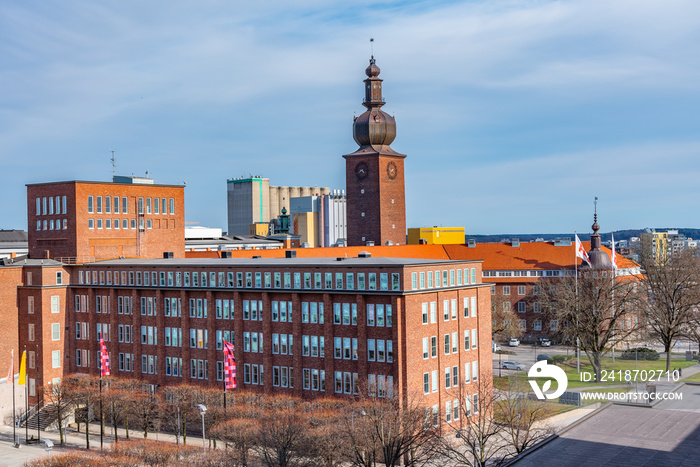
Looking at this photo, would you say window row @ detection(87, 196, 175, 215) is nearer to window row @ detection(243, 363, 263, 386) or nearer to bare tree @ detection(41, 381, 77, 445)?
bare tree @ detection(41, 381, 77, 445)

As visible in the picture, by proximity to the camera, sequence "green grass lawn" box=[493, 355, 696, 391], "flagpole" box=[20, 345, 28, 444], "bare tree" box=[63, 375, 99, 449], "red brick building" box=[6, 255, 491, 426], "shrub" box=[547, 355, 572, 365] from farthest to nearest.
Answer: "shrub" box=[547, 355, 572, 365]
"green grass lawn" box=[493, 355, 696, 391]
"bare tree" box=[63, 375, 99, 449]
"flagpole" box=[20, 345, 28, 444]
"red brick building" box=[6, 255, 491, 426]

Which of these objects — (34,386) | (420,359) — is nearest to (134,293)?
(34,386)

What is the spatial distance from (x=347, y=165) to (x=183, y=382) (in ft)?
197

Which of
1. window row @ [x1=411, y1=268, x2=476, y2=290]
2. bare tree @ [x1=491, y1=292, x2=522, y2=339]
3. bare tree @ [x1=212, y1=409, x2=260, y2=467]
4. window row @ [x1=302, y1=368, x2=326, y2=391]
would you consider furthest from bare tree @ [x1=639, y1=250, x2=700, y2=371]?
bare tree @ [x1=212, y1=409, x2=260, y2=467]

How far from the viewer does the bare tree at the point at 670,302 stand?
341 feet

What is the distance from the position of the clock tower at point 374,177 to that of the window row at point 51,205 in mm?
50151

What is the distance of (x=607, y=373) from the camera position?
99250 millimetres

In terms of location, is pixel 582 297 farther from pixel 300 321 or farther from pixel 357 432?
pixel 357 432

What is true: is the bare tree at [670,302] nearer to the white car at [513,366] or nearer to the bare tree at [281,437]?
the white car at [513,366]

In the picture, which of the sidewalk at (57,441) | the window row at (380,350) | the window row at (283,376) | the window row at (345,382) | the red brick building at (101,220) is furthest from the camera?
the red brick building at (101,220)

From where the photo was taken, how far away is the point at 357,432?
64438 millimetres

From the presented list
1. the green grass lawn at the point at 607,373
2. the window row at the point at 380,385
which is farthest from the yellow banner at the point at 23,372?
the green grass lawn at the point at 607,373

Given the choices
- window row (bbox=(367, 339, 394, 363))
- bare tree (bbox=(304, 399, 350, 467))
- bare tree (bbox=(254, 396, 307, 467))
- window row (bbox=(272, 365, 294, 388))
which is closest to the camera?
bare tree (bbox=(254, 396, 307, 467))

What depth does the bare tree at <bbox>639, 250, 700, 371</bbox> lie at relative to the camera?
10379cm
